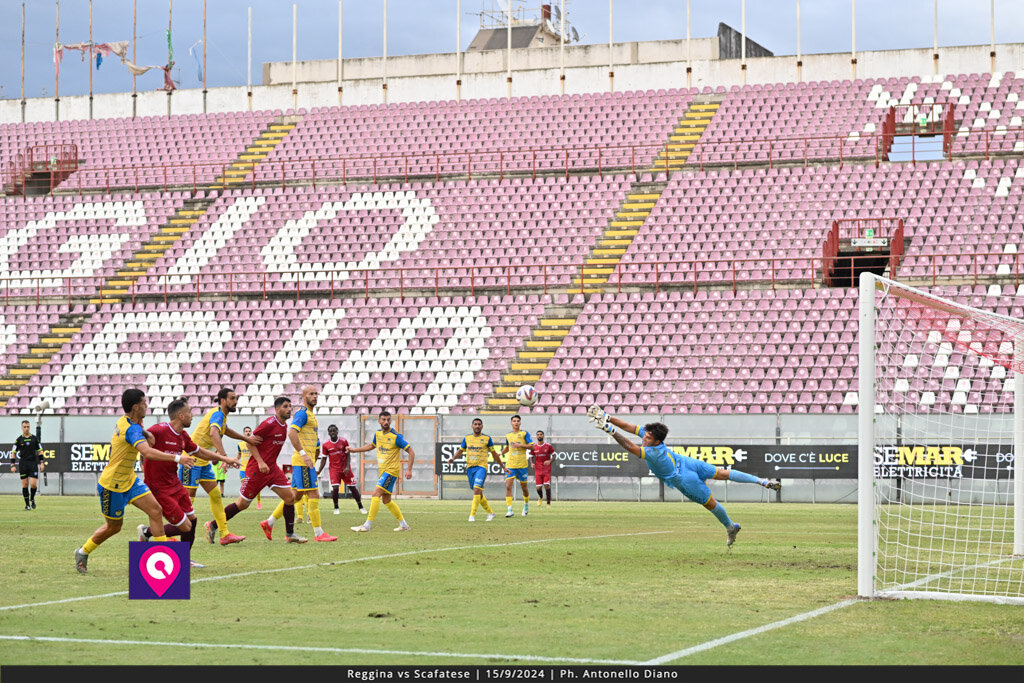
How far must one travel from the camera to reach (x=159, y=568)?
10953 mm

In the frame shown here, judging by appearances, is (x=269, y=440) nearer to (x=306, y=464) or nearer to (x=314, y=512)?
(x=314, y=512)

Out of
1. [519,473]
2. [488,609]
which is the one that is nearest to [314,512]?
[519,473]

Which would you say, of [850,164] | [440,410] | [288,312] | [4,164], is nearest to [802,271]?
[850,164]

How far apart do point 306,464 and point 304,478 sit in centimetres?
21

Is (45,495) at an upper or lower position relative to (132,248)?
lower

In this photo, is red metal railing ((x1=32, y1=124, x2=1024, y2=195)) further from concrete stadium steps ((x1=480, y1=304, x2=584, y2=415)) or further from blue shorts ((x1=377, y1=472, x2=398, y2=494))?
blue shorts ((x1=377, y1=472, x2=398, y2=494))

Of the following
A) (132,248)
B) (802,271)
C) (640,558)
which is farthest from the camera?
(132,248)

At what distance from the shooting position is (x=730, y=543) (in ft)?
55.8

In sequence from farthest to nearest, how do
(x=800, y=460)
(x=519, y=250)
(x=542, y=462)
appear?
(x=519, y=250) → (x=800, y=460) → (x=542, y=462)

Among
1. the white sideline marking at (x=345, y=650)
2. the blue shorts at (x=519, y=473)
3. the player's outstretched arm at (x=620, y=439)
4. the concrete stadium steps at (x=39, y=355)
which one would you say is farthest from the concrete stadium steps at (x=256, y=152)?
the white sideline marking at (x=345, y=650)

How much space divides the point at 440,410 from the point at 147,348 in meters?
10.4

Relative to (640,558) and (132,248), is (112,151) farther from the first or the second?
(640,558)

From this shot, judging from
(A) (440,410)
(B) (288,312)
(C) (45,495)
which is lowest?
(C) (45,495)

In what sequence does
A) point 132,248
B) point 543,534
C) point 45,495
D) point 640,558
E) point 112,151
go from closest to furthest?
point 640,558 < point 543,534 < point 45,495 < point 132,248 < point 112,151
